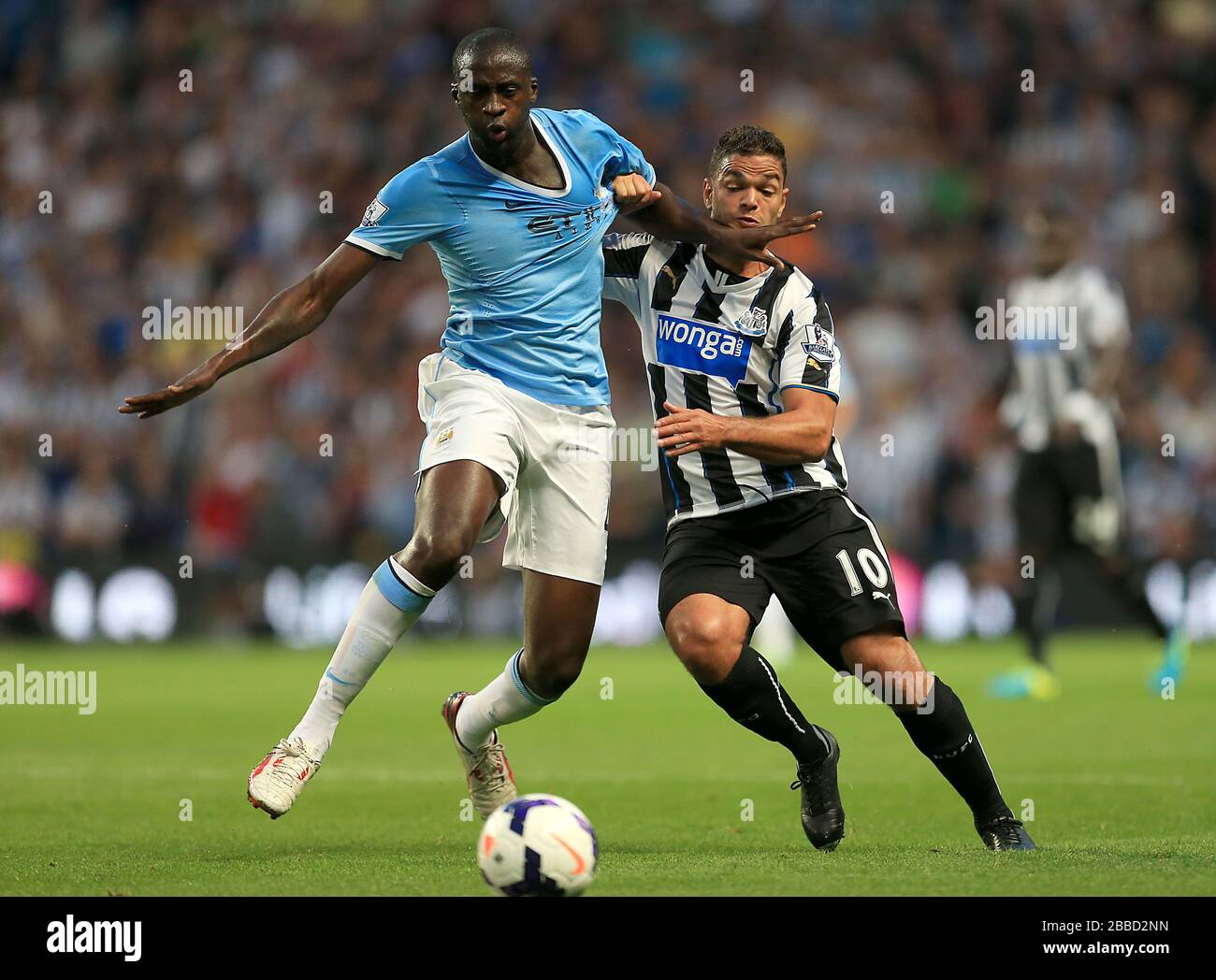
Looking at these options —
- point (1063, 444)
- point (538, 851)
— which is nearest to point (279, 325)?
point (538, 851)

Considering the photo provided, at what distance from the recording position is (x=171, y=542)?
15703mm

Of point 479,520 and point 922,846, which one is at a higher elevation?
point 479,520

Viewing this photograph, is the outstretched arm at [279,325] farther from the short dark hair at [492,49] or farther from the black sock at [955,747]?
the black sock at [955,747]

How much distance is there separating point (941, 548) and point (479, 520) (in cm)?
1018

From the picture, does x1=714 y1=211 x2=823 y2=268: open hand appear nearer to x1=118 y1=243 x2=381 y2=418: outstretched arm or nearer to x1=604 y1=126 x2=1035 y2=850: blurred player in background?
x1=604 y1=126 x2=1035 y2=850: blurred player in background

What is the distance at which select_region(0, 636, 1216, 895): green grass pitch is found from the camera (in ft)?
16.8

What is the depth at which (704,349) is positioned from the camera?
19.8 ft

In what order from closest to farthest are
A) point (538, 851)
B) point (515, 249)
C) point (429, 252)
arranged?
point (538, 851)
point (515, 249)
point (429, 252)

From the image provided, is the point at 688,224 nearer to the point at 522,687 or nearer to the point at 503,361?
the point at 503,361

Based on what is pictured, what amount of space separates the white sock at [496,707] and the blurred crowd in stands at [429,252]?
28.9ft

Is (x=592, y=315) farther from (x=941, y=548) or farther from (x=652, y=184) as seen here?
→ (x=941, y=548)

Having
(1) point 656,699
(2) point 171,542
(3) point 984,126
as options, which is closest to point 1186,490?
(3) point 984,126

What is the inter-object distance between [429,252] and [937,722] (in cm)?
1314

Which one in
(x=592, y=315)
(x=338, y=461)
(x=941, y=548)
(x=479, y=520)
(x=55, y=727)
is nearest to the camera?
(x=479, y=520)
